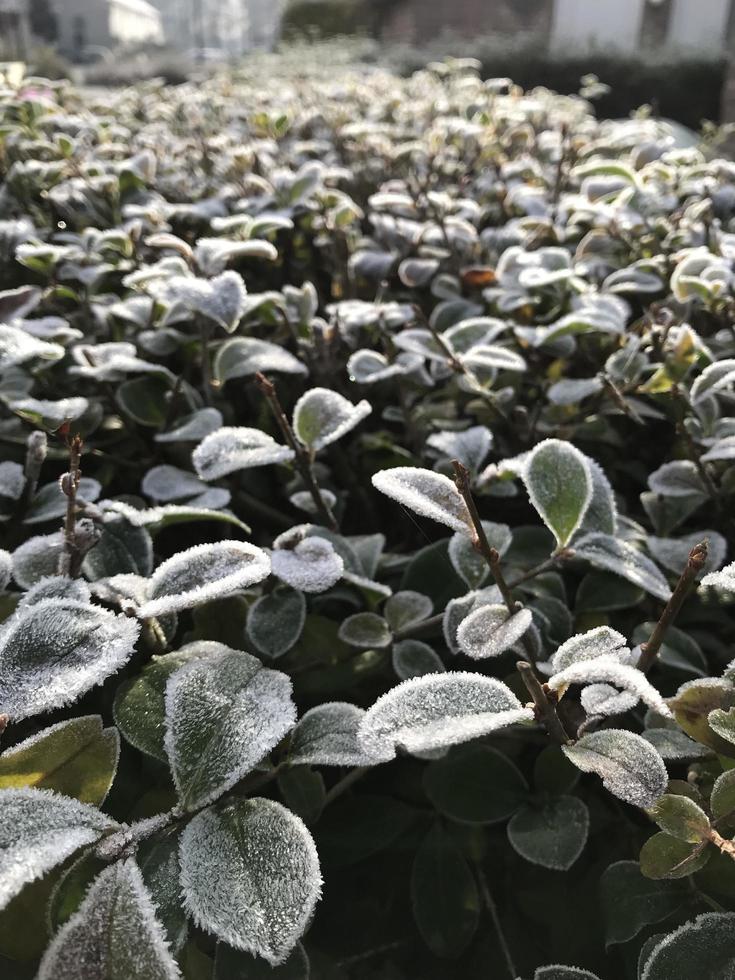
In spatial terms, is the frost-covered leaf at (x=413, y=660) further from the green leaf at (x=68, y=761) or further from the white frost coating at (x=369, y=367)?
A: the white frost coating at (x=369, y=367)

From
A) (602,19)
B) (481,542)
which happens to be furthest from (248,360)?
(602,19)

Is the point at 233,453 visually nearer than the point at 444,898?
No

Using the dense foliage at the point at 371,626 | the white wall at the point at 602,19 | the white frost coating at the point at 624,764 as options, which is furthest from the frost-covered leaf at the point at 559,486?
the white wall at the point at 602,19

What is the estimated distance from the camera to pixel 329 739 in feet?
2.19

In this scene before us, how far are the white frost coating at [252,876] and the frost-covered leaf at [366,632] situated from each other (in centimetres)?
23

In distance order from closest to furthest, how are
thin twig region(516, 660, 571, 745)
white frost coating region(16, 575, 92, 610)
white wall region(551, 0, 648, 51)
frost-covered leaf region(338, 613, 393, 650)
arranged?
thin twig region(516, 660, 571, 745)
white frost coating region(16, 575, 92, 610)
frost-covered leaf region(338, 613, 393, 650)
white wall region(551, 0, 648, 51)

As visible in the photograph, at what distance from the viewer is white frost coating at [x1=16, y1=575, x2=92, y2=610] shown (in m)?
0.71

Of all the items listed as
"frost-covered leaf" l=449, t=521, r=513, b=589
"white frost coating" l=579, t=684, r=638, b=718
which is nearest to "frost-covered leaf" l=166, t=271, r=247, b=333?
"frost-covered leaf" l=449, t=521, r=513, b=589

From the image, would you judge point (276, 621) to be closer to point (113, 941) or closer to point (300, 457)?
point (300, 457)

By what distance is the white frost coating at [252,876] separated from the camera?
1.68 feet

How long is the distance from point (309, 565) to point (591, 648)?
0.27 metres

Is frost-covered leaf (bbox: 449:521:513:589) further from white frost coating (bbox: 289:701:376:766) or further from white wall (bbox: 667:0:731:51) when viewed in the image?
white wall (bbox: 667:0:731:51)

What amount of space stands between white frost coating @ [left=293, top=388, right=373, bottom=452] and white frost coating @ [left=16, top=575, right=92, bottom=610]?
11.5 inches

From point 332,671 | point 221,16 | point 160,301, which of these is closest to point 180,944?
point 332,671
